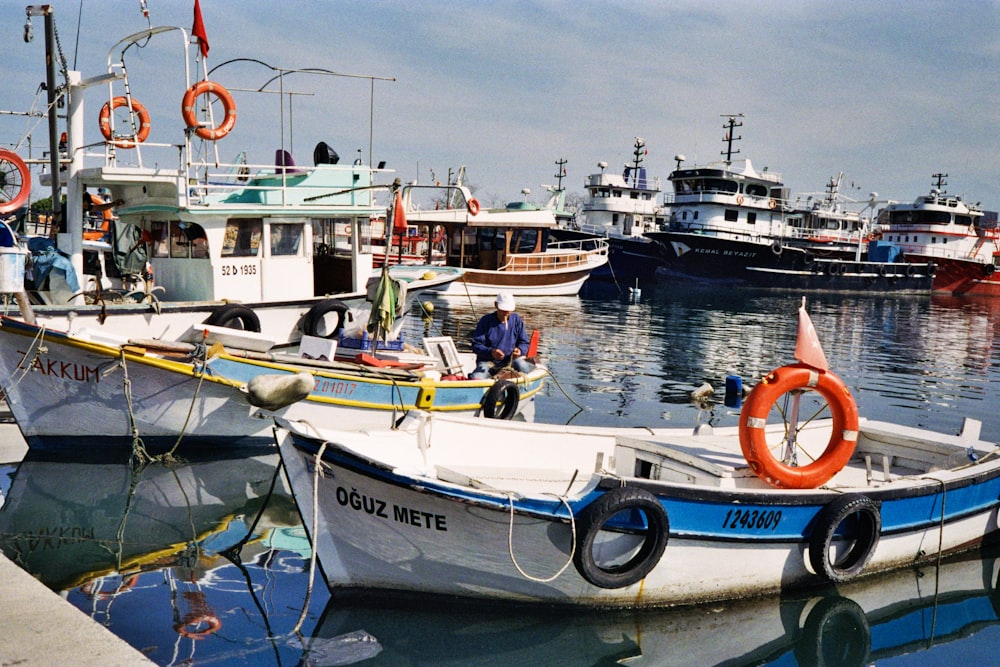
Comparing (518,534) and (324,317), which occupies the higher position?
(324,317)

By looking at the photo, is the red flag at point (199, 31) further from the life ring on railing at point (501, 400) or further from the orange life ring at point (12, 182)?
the life ring on railing at point (501, 400)

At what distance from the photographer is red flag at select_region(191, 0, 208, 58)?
1351 cm

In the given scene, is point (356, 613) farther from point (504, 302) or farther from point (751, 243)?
point (751, 243)

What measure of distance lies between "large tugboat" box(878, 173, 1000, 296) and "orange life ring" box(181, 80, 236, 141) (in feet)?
185

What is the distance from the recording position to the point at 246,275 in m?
14.1

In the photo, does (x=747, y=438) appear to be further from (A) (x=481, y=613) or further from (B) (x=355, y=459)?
(B) (x=355, y=459)

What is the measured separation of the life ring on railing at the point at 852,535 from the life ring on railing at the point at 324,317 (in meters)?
8.55

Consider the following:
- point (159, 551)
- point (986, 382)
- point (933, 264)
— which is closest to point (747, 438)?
point (159, 551)

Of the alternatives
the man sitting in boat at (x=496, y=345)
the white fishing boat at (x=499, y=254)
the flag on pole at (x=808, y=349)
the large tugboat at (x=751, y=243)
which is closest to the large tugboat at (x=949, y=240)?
the large tugboat at (x=751, y=243)

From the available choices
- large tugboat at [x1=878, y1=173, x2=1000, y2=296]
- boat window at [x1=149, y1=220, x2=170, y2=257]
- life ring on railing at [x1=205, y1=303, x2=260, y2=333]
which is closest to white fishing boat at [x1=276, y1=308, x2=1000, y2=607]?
life ring on railing at [x1=205, y1=303, x2=260, y2=333]

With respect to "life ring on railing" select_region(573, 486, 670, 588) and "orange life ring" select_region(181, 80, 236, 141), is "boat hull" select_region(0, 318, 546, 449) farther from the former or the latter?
"life ring on railing" select_region(573, 486, 670, 588)

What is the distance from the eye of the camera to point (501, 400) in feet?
41.4

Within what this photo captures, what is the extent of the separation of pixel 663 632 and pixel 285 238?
953 centimetres

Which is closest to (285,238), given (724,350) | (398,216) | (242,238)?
(242,238)
